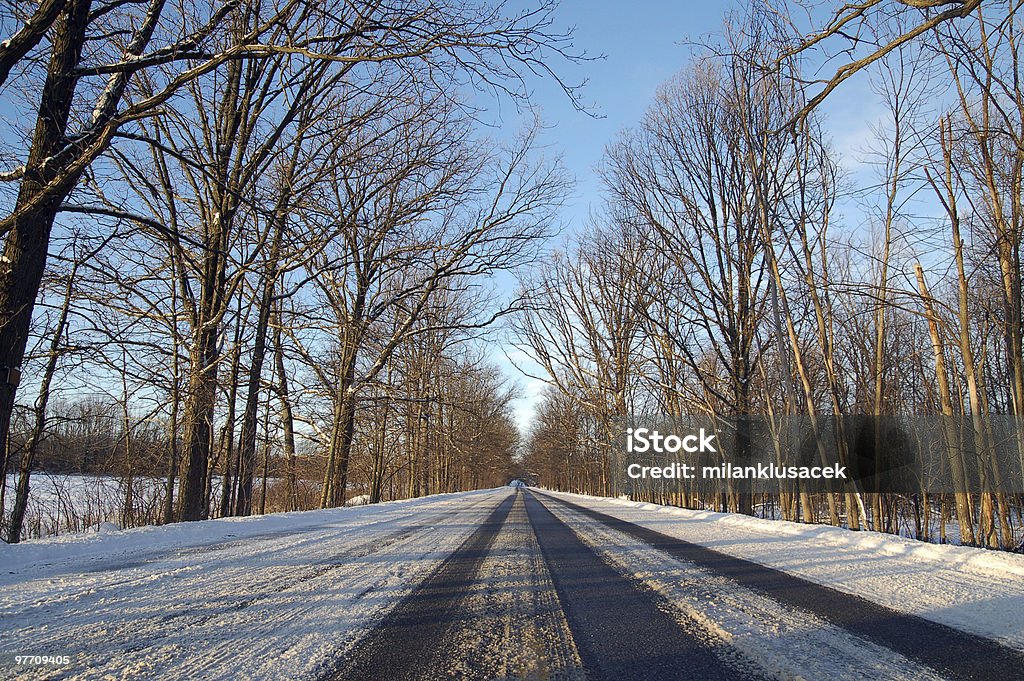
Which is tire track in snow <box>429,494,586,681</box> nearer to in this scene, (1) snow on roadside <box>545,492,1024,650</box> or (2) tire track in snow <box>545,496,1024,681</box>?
(2) tire track in snow <box>545,496,1024,681</box>

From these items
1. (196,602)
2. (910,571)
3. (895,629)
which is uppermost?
(196,602)

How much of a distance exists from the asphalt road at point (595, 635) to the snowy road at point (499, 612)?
0.02 m

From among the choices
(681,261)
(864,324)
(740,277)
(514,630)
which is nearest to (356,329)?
(681,261)

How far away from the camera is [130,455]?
10047mm

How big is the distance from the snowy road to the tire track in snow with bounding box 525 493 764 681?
0.02 meters

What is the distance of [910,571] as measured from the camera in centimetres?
503

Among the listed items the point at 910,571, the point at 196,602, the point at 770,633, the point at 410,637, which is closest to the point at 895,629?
the point at 770,633

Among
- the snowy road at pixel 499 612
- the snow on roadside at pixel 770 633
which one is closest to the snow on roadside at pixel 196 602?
the snowy road at pixel 499 612

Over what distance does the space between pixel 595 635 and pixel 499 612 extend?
731mm

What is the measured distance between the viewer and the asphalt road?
94.7 inches

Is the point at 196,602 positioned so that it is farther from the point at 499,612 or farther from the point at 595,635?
the point at 595,635

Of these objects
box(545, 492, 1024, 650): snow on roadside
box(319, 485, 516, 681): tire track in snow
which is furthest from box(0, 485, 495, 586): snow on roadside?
box(545, 492, 1024, 650): snow on roadside

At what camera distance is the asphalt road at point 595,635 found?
240 cm

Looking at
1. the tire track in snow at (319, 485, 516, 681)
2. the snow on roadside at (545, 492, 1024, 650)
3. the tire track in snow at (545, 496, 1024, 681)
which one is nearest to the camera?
the tire track in snow at (319, 485, 516, 681)
